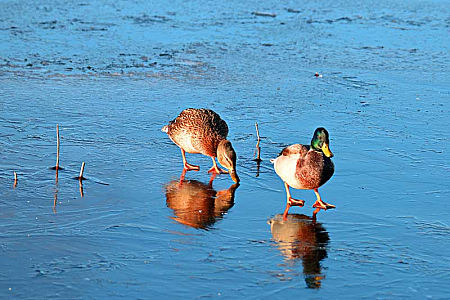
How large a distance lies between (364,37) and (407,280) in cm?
923

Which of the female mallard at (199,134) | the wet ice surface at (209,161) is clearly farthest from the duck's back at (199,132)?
the wet ice surface at (209,161)

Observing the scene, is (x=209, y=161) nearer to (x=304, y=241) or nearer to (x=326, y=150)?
(x=326, y=150)

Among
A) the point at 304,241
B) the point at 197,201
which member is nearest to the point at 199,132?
the point at 197,201

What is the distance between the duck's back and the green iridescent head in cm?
121

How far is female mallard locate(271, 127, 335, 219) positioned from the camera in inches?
227

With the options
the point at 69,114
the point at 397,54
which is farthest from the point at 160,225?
the point at 397,54

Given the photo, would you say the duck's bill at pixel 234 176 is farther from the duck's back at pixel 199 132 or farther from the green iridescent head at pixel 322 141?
the green iridescent head at pixel 322 141

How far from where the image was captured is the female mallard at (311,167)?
18.9ft

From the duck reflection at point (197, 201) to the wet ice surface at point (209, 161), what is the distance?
0.02 m

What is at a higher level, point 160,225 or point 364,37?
point 364,37

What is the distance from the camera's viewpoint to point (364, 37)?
13148 millimetres

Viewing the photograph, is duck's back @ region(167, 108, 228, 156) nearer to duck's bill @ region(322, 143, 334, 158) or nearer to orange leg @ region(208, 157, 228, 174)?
orange leg @ region(208, 157, 228, 174)

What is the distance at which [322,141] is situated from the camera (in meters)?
5.79

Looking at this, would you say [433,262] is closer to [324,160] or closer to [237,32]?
[324,160]
